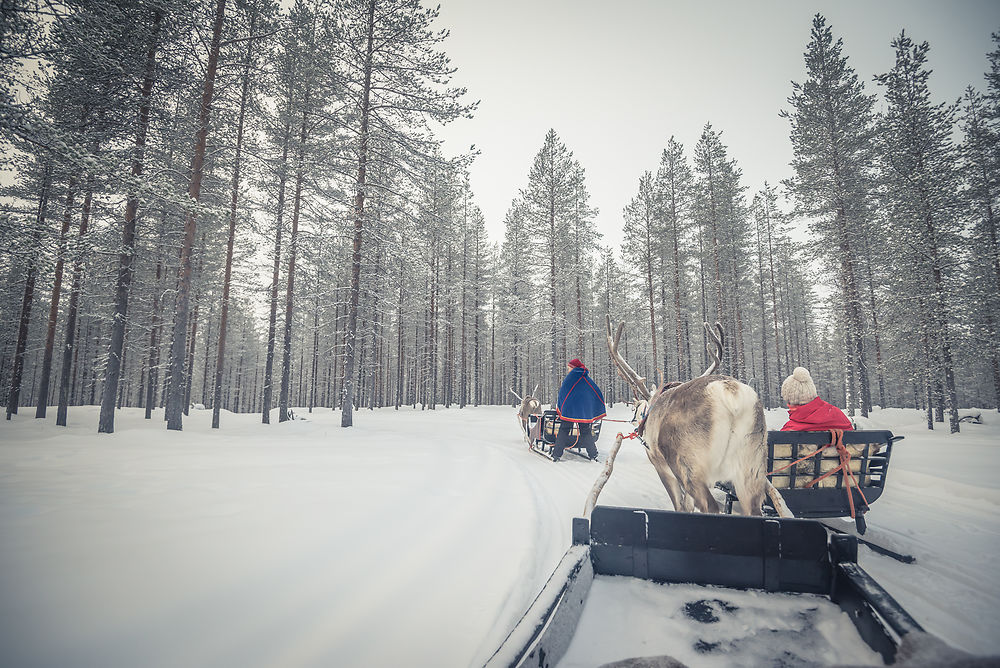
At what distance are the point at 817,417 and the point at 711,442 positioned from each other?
5.36ft

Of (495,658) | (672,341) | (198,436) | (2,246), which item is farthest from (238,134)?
(672,341)

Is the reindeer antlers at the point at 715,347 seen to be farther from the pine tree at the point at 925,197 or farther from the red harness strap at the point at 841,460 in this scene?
the pine tree at the point at 925,197

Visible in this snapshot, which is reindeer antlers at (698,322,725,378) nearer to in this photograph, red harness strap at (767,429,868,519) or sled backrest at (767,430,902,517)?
sled backrest at (767,430,902,517)

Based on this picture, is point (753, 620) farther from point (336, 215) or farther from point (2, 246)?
point (336, 215)

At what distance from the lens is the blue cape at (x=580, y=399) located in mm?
7203

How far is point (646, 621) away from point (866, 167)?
2394 cm

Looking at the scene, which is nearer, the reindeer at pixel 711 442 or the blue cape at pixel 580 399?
the reindeer at pixel 711 442

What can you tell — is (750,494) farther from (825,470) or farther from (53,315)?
(53,315)

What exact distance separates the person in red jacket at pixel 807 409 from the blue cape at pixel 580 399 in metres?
3.68

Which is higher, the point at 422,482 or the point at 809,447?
the point at 809,447

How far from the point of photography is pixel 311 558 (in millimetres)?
2881

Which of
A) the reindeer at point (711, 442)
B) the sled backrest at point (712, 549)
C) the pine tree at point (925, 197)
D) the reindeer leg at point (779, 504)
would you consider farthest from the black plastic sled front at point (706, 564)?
the pine tree at point (925, 197)

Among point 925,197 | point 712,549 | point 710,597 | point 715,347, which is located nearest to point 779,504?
point 712,549

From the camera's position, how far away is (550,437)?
781 cm
